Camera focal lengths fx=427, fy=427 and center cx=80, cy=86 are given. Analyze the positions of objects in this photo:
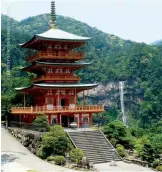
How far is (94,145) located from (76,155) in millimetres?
3403

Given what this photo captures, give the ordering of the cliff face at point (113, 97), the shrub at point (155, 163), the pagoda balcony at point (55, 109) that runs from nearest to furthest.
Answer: the shrub at point (155, 163) → the pagoda balcony at point (55, 109) → the cliff face at point (113, 97)

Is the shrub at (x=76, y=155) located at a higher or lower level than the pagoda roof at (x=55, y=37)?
lower

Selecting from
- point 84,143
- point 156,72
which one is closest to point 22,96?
point 84,143

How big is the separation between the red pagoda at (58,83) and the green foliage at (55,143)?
5.28 metres

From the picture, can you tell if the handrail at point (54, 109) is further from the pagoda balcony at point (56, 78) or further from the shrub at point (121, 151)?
the shrub at point (121, 151)

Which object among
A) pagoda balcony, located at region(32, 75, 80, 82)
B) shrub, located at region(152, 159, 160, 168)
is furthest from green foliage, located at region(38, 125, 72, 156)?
pagoda balcony, located at region(32, 75, 80, 82)

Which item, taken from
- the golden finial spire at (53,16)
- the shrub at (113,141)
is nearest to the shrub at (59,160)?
the shrub at (113,141)

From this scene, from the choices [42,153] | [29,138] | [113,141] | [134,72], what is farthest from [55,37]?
Result: [134,72]

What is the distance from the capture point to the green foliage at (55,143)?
2955 centimetres

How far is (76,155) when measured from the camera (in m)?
28.3

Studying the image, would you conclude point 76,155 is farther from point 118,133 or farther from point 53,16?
point 53,16

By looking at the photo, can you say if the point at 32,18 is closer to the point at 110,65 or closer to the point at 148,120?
the point at 110,65

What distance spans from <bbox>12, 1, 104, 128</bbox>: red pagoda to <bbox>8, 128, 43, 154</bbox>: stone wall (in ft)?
5.93

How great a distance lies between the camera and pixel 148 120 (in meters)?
75.4
